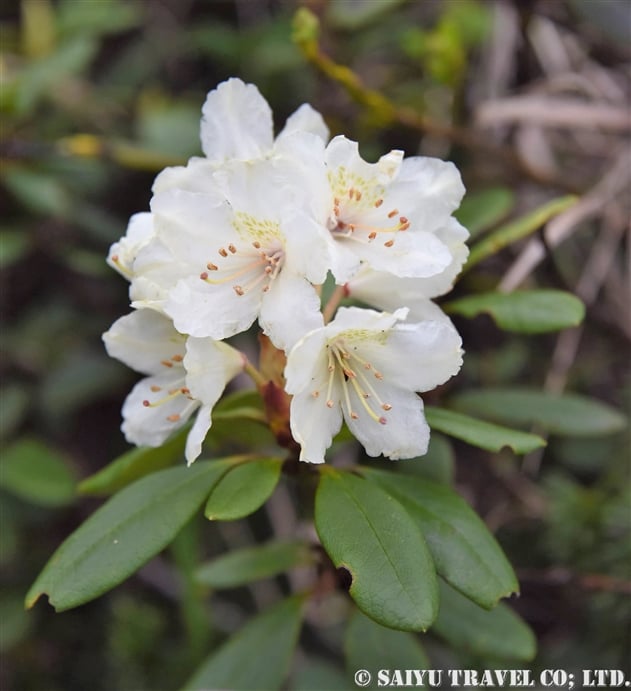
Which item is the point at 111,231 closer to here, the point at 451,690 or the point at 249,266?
the point at 249,266

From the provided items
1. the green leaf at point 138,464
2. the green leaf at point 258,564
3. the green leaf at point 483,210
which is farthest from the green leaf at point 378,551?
the green leaf at point 483,210

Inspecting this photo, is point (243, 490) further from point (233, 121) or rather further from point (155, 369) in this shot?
point (233, 121)

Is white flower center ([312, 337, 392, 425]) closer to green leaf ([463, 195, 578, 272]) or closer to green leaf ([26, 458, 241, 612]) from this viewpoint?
green leaf ([26, 458, 241, 612])

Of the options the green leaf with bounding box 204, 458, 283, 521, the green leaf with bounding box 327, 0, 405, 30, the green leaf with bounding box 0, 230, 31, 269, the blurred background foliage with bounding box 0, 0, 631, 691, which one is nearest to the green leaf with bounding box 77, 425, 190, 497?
the green leaf with bounding box 204, 458, 283, 521

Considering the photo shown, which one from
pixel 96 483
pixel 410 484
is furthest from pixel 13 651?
pixel 410 484

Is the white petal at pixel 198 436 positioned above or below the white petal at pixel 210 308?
below

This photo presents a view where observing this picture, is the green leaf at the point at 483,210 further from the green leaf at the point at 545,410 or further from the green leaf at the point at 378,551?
the green leaf at the point at 378,551
